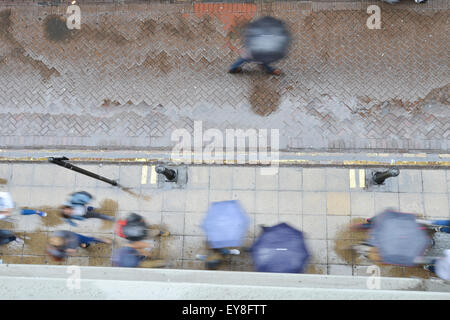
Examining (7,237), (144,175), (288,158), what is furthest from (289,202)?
(7,237)

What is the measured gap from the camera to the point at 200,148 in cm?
892

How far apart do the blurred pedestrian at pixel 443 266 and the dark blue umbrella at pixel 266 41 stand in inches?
222

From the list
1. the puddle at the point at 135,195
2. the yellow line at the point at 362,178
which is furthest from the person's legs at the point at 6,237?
the yellow line at the point at 362,178

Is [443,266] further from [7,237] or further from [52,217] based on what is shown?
[7,237]

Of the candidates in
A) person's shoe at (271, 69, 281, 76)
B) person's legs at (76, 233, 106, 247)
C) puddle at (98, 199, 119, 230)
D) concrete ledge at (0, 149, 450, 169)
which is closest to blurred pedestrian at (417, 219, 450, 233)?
concrete ledge at (0, 149, 450, 169)

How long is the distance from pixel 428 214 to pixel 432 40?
467cm

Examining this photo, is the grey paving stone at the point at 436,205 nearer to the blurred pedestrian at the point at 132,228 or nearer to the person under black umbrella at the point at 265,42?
the person under black umbrella at the point at 265,42

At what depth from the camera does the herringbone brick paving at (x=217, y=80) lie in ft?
29.3

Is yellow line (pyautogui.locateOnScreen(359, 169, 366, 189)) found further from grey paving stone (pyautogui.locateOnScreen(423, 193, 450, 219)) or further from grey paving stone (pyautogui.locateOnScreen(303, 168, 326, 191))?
grey paving stone (pyautogui.locateOnScreen(423, 193, 450, 219))

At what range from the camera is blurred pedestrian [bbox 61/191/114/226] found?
8055mm

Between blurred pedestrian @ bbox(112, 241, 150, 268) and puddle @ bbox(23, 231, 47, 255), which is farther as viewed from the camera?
puddle @ bbox(23, 231, 47, 255)

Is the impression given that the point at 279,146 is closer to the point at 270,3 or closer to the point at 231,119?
the point at 231,119

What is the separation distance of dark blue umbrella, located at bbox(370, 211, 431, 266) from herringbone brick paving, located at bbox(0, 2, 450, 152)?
2506 millimetres

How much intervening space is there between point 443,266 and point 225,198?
15.8ft
